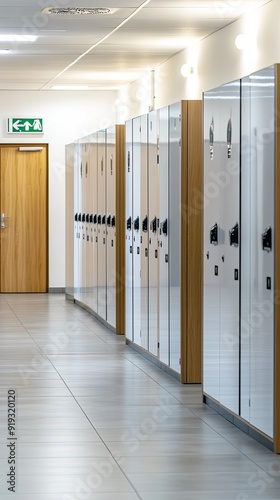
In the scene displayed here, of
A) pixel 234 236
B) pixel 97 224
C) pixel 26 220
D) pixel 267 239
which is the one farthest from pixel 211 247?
pixel 26 220

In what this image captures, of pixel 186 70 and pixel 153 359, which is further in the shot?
pixel 186 70

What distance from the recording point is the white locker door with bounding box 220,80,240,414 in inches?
306

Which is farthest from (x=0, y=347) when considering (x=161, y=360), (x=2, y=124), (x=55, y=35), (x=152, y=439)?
(x=2, y=124)

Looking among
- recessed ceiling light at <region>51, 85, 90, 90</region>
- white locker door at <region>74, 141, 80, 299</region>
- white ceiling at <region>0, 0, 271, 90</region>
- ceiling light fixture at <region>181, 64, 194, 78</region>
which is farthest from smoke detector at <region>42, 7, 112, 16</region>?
recessed ceiling light at <region>51, 85, 90, 90</region>

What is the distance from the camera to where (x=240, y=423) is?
25.6 ft

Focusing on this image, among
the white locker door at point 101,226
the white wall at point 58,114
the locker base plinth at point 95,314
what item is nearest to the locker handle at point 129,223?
the locker base plinth at point 95,314

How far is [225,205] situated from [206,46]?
4912 millimetres

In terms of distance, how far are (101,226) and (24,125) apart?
17.6 ft

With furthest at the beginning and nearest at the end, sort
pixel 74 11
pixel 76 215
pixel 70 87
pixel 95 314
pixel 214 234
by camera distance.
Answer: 1. pixel 70 87
2. pixel 76 215
3. pixel 95 314
4. pixel 74 11
5. pixel 214 234

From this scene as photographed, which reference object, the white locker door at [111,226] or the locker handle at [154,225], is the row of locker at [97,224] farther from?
the locker handle at [154,225]

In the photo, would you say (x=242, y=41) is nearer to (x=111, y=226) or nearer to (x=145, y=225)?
(x=145, y=225)

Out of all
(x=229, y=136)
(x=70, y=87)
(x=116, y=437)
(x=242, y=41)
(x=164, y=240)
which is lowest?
(x=116, y=437)

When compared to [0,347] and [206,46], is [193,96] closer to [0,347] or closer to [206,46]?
[206,46]

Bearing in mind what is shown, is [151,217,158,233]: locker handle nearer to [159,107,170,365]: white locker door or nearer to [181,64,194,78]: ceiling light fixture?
[159,107,170,365]: white locker door
